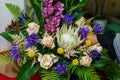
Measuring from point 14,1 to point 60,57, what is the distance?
0.71 metres

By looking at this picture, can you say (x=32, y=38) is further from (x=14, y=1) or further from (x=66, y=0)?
(x=14, y=1)

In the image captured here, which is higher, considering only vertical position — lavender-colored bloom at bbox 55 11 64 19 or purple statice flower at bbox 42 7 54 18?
purple statice flower at bbox 42 7 54 18

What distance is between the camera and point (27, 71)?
0.62 metres

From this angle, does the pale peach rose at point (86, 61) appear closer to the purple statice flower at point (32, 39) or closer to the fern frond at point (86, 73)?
the fern frond at point (86, 73)

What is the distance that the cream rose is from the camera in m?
0.59

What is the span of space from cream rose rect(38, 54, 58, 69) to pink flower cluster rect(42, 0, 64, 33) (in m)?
0.09

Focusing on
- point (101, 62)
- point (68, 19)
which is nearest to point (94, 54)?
point (101, 62)

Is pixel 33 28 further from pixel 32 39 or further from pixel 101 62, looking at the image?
pixel 101 62

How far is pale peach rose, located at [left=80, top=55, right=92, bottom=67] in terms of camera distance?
0.60 metres

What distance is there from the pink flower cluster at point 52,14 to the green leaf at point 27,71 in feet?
0.40

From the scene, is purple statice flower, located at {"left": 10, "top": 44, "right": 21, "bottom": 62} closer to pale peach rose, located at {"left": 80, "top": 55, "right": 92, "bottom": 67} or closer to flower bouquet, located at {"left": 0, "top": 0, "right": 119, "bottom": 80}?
flower bouquet, located at {"left": 0, "top": 0, "right": 119, "bottom": 80}

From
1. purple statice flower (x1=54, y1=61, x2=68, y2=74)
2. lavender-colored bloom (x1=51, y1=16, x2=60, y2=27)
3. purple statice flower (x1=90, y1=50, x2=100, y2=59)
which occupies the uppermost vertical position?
lavender-colored bloom (x1=51, y1=16, x2=60, y2=27)

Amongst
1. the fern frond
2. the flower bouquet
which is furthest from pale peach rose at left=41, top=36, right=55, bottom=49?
the fern frond

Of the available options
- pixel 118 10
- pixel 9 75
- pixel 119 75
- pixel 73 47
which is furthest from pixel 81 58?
pixel 118 10
